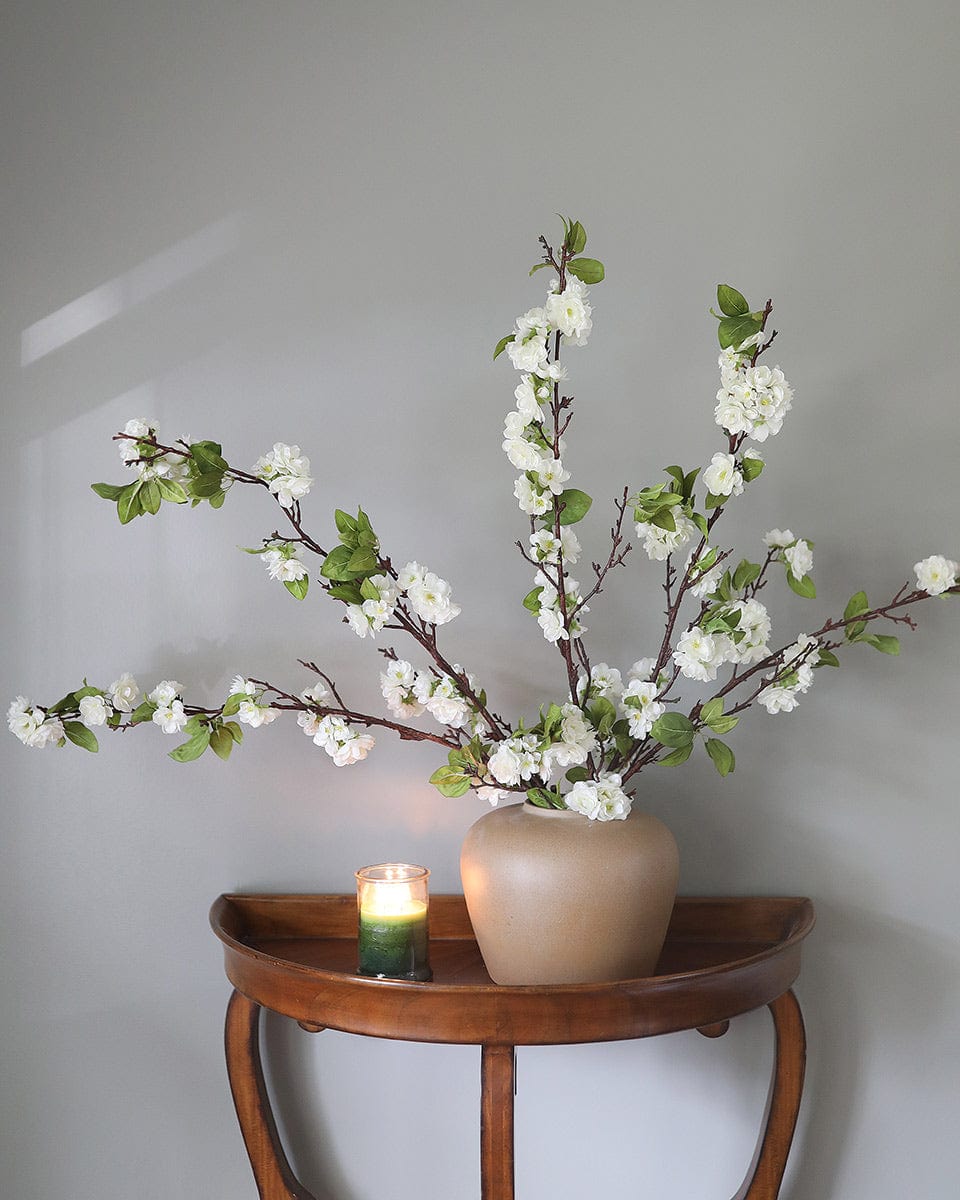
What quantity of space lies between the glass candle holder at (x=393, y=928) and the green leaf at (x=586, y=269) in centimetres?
69

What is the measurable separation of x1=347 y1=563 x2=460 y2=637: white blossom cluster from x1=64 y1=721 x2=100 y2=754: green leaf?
1.24ft

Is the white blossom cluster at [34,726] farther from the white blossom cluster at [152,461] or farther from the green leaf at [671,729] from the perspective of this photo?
the green leaf at [671,729]

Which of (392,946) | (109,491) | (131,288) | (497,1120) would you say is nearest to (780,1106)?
(497,1120)

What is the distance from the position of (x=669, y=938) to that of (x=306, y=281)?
3.30ft

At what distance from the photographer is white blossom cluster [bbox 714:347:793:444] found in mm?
1067

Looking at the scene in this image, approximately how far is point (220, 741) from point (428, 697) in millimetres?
252

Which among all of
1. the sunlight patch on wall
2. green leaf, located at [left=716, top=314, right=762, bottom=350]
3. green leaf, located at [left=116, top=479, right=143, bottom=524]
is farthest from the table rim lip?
the sunlight patch on wall

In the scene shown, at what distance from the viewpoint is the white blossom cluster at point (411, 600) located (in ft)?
3.52

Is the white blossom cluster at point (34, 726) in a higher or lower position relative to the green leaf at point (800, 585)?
lower

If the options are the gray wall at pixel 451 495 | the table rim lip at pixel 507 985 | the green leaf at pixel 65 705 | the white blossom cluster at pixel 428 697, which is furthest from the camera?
the gray wall at pixel 451 495

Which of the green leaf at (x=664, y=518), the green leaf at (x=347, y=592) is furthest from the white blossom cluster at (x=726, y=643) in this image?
the green leaf at (x=347, y=592)

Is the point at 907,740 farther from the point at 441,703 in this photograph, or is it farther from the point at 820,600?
the point at 441,703

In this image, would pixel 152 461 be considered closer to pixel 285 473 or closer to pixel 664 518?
pixel 285 473

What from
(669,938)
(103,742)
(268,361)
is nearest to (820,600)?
(669,938)
